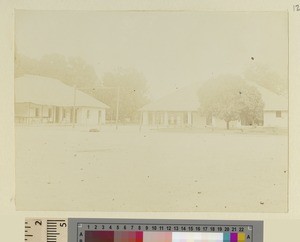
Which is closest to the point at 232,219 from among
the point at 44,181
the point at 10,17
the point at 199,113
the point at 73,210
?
the point at 199,113

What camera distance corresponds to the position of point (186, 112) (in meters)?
1.41

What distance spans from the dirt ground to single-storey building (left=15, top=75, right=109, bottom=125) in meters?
0.04

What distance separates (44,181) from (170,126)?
0.44 m

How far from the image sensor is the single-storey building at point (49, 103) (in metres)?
1.41

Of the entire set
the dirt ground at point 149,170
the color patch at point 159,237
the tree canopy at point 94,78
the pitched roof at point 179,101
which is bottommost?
the color patch at point 159,237

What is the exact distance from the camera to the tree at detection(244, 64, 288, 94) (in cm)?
140

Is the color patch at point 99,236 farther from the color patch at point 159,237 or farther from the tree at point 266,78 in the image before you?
the tree at point 266,78

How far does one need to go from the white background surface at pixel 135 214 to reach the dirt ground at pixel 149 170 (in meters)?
0.02

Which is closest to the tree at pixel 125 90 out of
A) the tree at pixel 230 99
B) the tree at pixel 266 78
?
the tree at pixel 230 99

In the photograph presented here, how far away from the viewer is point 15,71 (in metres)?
1.40

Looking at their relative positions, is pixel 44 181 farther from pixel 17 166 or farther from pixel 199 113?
pixel 199 113

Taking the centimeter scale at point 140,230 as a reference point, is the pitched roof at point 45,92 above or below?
above

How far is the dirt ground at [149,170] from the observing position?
4.61 feet

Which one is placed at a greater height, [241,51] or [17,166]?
[241,51]
